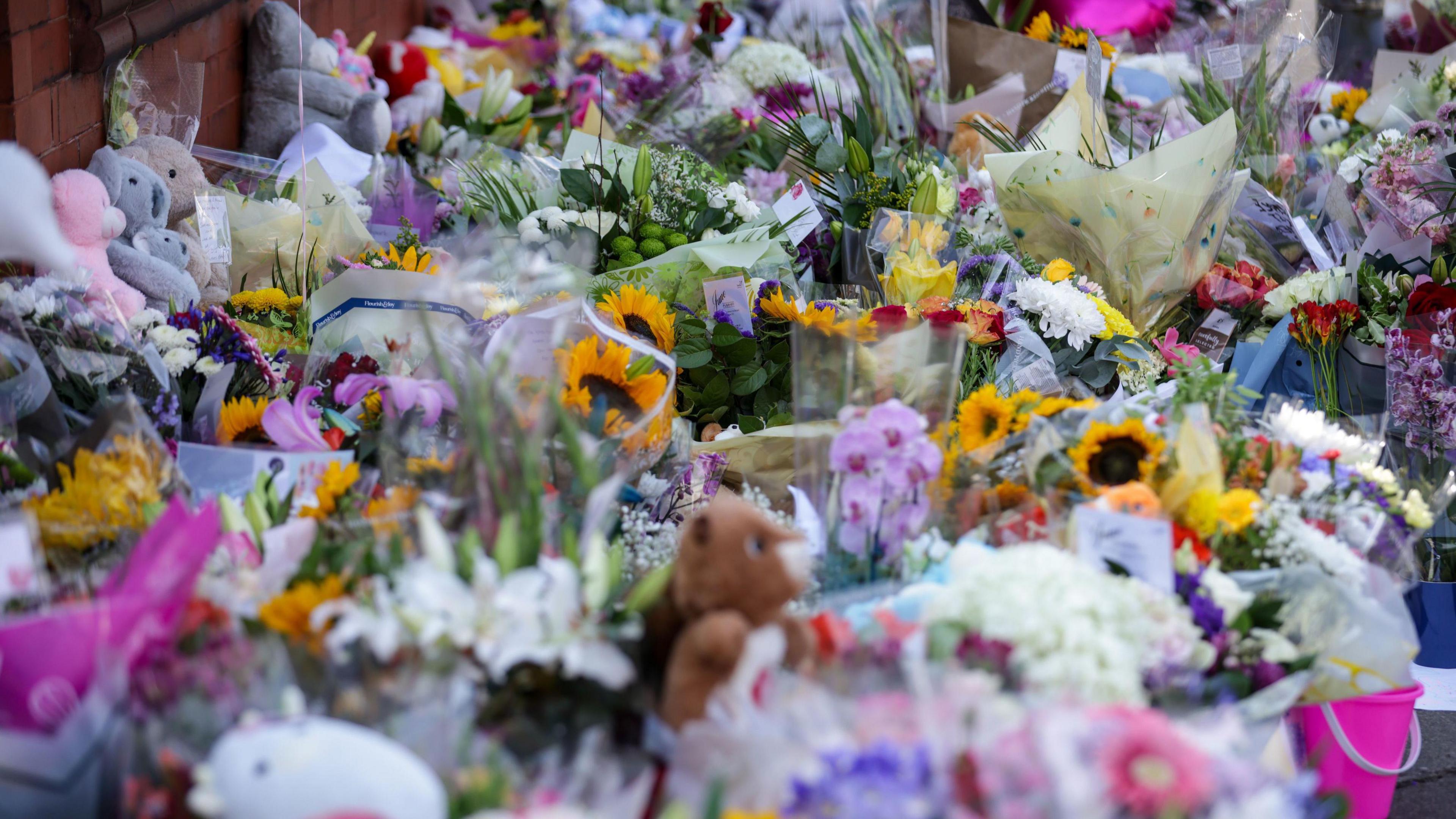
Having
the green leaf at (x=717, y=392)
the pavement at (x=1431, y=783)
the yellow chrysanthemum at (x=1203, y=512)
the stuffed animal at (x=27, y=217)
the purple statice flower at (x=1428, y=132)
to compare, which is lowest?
the pavement at (x=1431, y=783)

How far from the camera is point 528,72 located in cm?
488

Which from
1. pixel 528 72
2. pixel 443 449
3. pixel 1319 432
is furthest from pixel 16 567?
pixel 528 72

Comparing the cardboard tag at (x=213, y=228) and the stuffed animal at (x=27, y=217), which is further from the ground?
the stuffed animal at (x=27, y=217)

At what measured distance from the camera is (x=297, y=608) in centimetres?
122

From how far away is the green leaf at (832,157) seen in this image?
124 inches

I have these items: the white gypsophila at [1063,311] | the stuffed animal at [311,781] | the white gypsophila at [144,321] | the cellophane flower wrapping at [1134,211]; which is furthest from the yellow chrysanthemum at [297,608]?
the cellophane flower wrapping at [1134,211]

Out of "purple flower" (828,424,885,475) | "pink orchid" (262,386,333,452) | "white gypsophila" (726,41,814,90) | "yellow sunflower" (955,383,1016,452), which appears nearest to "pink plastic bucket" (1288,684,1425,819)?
"yellow sunflower" (955,383,1016,452)

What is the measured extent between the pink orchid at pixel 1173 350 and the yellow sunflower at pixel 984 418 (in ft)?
2.24

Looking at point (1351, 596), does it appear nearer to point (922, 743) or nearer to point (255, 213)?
point (922, 743)

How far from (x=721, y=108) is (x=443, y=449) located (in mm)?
2190

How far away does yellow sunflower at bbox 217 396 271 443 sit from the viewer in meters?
1.91

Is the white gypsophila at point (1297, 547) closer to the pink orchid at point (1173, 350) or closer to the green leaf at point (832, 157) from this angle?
the pink orchid at point (1173, 350)

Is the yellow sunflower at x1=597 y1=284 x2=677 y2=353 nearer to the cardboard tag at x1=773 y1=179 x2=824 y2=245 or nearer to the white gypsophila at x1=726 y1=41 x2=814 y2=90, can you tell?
the cardboard tag at x1=773 y1=179 x2=824 y2=245

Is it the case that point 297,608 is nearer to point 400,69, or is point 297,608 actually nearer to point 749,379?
point 749,379
